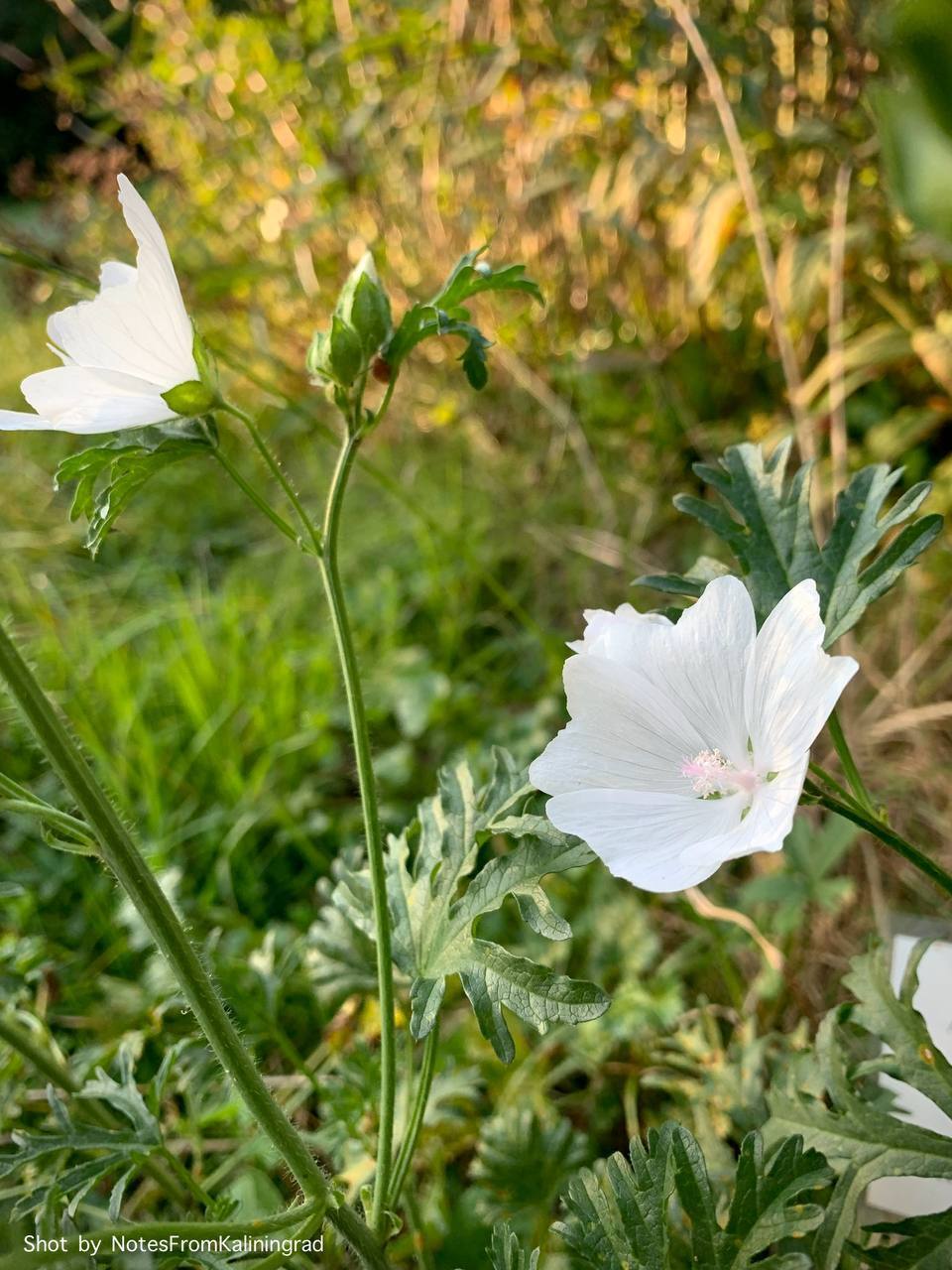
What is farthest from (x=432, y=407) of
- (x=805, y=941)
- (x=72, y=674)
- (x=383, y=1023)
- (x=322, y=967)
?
(x=383, y=1023)

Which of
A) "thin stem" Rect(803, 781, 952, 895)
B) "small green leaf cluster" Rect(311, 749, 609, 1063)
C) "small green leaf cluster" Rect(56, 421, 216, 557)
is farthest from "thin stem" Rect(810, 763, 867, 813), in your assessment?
"small green leaf cluster" Rect(56, 421, 216, 557)

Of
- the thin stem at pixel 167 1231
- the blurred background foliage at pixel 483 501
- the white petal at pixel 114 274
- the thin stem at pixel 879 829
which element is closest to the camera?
the thin stem at pixel 167 1231

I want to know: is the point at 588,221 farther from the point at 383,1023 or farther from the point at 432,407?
the point at 383,1023

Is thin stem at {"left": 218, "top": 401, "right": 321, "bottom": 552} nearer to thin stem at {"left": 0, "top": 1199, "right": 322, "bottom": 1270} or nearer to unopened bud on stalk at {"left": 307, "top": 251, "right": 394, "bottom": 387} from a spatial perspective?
unopened bud on stalk at {"left": 307, "top": 251, "right": 394, "bottom": 387}

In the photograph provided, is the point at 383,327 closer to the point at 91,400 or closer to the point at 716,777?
the point at 91,400

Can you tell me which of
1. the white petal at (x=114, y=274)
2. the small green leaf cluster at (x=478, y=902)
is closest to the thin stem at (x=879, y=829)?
the small green leaf cluster at (x=478, y=902)

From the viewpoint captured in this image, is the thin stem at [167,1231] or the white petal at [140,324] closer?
the thin stem at [167,1231]

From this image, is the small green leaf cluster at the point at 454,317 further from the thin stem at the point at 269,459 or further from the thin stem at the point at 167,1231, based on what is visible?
the thin stem at the point at 167,1231
